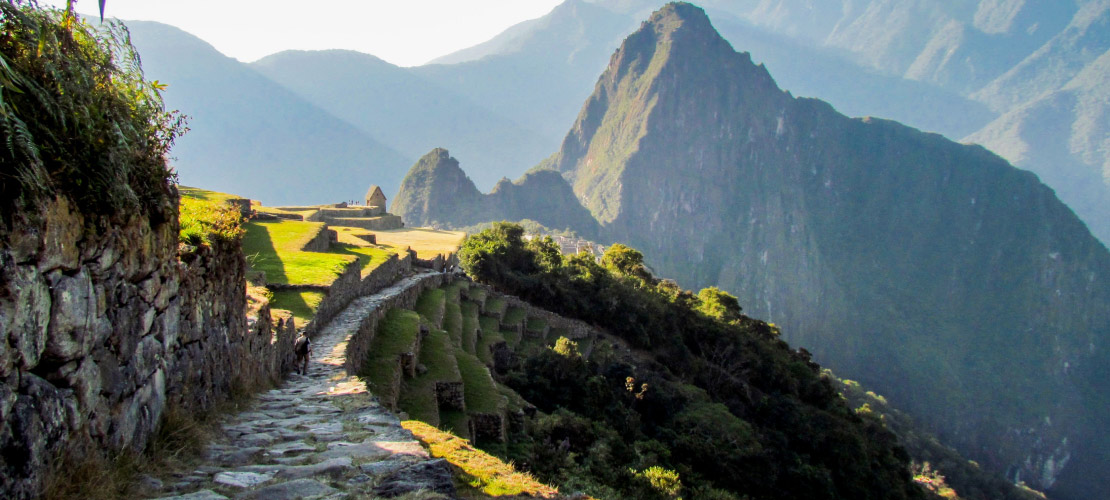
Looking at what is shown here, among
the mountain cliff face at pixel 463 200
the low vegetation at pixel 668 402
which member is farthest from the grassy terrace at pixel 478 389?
the mountain cliff face at pixel 463 200

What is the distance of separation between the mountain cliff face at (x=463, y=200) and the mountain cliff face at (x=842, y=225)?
2539cm

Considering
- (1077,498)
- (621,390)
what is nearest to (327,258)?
(621,390)

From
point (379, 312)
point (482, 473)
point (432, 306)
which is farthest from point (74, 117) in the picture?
point (432, 306)

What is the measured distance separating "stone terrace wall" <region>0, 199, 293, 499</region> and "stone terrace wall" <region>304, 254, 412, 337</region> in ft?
14.6

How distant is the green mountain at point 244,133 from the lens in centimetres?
16000

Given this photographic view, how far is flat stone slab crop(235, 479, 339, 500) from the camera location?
9.94 ft

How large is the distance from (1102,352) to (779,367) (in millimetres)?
147283

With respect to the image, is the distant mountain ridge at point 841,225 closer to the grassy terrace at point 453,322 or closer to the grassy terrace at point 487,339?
the grassy terrace at point 487,339

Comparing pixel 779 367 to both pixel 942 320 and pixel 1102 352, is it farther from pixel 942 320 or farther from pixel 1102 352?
pixel 1102 352

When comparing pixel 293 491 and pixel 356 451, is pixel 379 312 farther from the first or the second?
pixel 293 491

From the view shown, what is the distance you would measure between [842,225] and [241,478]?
185 meters

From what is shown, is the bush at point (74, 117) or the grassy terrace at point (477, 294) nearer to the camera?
the bush at point (74, 117)

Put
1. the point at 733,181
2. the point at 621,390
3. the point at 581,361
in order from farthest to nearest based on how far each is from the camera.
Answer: the point at 733,181 < the point at 621,390 < the point at 581,361

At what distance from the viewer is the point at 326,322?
10188 mm
